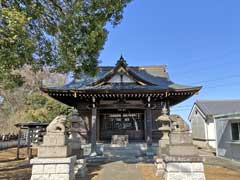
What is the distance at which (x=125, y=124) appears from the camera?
1491 cm

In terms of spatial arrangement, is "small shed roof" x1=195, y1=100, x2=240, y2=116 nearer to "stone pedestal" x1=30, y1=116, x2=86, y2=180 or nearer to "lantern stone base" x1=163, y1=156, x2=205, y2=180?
"lantern stone base" x1=163, y1=156, x2=205, y2=180

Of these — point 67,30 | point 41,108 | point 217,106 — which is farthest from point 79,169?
point 217,106

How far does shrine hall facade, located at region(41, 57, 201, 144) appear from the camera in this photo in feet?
40.8

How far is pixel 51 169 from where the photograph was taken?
5.73 metres

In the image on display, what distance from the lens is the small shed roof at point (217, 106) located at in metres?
20.6

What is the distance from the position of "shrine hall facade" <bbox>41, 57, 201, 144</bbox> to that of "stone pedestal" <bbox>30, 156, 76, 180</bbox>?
6.61m

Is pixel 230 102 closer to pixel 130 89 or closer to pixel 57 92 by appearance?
pixel 130 89

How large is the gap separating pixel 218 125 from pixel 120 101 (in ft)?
22.5

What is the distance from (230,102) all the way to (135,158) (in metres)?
16.0

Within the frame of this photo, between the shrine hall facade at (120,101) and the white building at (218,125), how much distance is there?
2870 mm

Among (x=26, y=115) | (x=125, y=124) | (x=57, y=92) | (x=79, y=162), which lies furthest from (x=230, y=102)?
(x=26, y=115)

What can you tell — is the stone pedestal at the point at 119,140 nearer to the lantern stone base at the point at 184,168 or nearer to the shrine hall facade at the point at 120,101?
the shrine hall facade at the point at 120,101

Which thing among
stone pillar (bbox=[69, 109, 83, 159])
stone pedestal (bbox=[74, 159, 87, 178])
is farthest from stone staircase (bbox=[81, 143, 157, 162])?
stone pedestal (bbox=[74, 159, 87, 178])

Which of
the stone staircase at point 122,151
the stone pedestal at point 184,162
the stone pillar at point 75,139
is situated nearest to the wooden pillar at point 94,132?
the stone staircase at point 122,151
